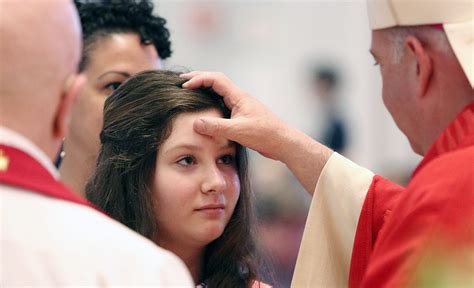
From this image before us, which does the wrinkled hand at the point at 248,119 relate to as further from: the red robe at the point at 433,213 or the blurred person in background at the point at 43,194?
the blurred person in background at the point at 43,194

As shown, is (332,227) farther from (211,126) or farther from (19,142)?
(19,142)

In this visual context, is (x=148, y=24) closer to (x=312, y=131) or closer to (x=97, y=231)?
(x=97, y=231)

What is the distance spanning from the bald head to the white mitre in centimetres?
89

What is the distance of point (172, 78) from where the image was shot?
2.80 m

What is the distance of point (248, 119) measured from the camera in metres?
2.72

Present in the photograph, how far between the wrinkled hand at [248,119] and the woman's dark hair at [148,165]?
0.09 feet

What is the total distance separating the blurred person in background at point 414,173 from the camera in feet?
6.47

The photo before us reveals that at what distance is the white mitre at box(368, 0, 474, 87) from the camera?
217 centimetres

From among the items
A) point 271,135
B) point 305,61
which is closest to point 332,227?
point 271,135

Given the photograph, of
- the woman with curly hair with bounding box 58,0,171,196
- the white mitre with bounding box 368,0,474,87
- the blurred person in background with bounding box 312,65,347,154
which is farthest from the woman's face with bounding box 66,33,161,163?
the blurred person in background with bounding box 312,65,347,154

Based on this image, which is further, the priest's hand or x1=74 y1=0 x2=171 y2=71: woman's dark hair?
x1=74 y1=0 x2=171 y2=71: woman's dark hair

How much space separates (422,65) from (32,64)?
924mm

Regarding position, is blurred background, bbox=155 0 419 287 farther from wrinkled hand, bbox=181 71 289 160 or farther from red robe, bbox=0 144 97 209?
red robe, bbox=0 144 97 209

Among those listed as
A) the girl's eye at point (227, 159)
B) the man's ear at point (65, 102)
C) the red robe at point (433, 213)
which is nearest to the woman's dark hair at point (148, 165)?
the girl's eye at point (227, 159)
